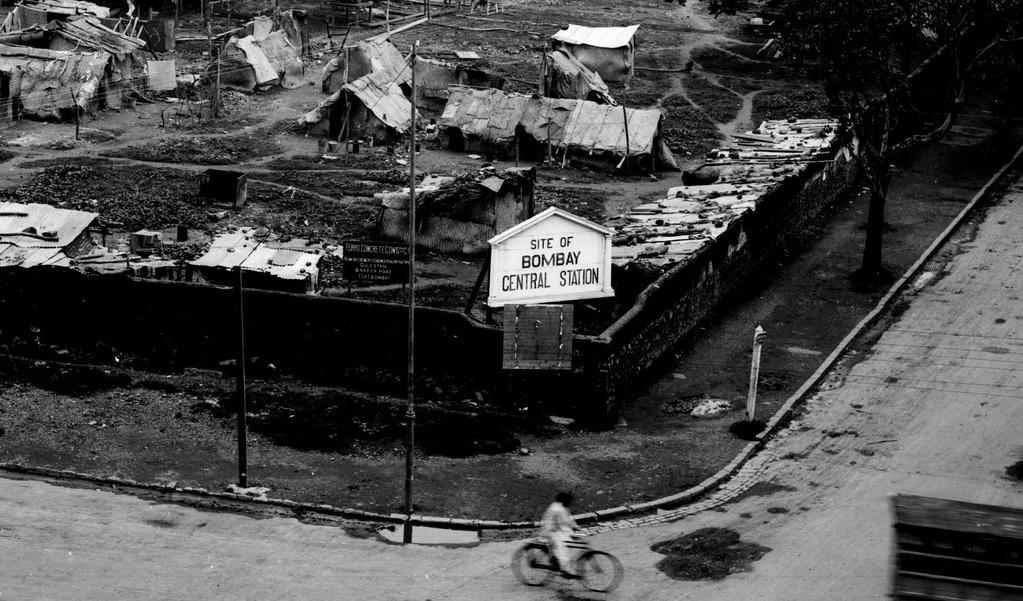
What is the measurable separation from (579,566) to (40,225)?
57.4ft

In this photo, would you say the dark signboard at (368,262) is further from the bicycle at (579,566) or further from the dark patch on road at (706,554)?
the bicycle at (579,566)

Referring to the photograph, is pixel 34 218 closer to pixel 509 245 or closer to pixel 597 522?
pixel 509 245

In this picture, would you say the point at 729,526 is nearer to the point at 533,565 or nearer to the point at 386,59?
the point at 533,565

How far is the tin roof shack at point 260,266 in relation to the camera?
95.6 ft

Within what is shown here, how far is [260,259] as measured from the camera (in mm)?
29641

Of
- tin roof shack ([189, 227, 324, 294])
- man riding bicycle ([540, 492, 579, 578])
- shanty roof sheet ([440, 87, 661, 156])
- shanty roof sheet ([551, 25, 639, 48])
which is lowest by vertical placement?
man riding bicycle ([540, 492, 579, 578])

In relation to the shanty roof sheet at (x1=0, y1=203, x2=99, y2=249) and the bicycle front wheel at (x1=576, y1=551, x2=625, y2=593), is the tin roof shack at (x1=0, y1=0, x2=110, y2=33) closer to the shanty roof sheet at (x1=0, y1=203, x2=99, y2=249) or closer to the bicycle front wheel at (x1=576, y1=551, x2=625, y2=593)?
the shanty roof sheet at (x1=0, y1=203, x2=99, y2=249)

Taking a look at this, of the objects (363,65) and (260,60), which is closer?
(363,65)

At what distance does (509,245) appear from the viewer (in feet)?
83.0

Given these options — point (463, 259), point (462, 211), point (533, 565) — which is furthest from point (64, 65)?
point (533, 565)

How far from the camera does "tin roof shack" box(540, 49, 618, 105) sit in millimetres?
49781

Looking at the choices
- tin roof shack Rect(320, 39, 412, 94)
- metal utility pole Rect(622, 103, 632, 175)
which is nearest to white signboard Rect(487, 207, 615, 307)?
metal utility pole Rect(622, 103, 632, 175)

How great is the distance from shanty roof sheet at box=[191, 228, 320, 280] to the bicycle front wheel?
1277 centimetres

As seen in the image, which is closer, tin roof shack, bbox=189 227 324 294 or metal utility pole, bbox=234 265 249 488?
metal utility pole, bbox=234 265 249 488
